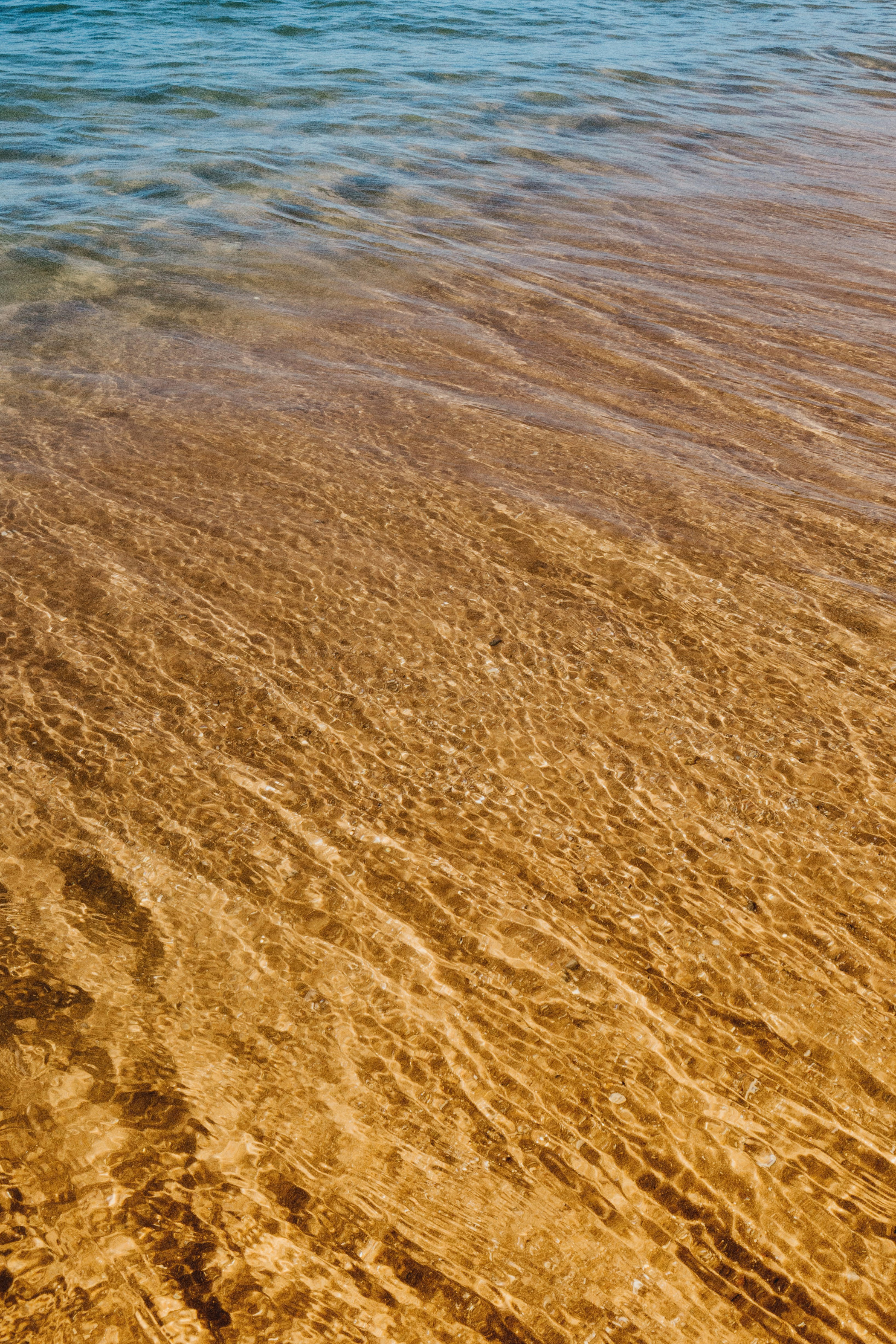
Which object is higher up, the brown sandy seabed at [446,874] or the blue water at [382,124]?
the blue water at [382,124]

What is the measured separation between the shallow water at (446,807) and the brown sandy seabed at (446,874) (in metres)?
0.01

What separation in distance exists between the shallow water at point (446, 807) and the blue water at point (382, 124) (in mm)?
1315

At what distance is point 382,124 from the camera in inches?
406

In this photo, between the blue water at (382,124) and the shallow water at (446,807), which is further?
the blue water at (382,124)

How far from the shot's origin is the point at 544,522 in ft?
13.3

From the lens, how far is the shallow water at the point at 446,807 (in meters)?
1.90

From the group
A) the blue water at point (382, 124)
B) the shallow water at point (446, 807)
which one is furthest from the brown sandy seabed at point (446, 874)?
the blue water at point (382, 124)

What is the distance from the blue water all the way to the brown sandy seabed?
11.3 ft

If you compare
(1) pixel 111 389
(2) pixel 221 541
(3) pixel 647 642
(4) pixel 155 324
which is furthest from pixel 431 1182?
(4) pixel 155 324

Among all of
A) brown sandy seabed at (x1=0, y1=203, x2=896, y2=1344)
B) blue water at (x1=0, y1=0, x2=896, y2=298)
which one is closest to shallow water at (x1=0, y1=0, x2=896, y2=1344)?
brown sandy seabed at (x1=0, y1=203, x2=896, y2=1344)

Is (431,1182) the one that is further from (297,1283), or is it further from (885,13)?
(885,13)

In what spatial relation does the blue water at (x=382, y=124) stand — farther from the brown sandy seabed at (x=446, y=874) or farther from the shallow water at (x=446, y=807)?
the brown sandy seabed at (x=446, y=874)

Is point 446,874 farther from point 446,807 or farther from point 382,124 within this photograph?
point 382,124

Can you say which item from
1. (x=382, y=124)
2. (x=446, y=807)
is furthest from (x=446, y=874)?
(x=382, y=124)
